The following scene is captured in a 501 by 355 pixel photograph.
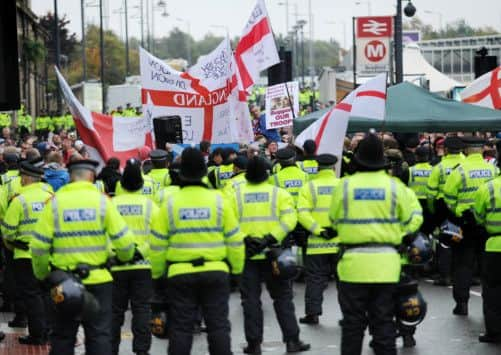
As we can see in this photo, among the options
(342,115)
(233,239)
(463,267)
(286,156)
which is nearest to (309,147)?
(286,156)

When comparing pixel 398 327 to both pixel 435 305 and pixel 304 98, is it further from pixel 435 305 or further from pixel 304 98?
pixel 304 98

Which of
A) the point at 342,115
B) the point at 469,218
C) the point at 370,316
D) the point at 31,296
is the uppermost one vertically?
the point at 342,115

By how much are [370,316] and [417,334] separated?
3.07 m

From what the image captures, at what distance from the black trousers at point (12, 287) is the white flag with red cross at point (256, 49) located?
16.6 ft

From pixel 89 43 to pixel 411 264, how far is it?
426 ft

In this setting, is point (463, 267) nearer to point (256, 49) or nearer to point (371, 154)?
point (371, 154)

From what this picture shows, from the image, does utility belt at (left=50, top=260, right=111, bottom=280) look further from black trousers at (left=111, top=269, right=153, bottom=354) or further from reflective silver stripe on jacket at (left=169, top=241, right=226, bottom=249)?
black trousers at (left=111, top=269, right=153, bottom=354)

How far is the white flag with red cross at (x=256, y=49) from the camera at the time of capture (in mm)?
19422

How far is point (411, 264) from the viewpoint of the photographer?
1212cm

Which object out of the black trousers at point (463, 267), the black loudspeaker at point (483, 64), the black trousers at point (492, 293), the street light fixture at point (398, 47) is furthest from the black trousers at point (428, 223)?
the street light fixture at point (398, 47)

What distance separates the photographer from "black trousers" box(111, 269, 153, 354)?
1236 centimetres

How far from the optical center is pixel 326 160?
567 inches

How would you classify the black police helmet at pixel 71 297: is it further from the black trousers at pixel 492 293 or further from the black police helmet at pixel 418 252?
the black trousers at pixel 492 293

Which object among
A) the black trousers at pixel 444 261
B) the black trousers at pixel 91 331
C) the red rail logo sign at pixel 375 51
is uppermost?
the red rail logo sign at pixel 375 51
